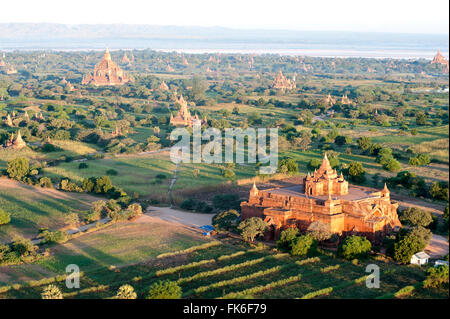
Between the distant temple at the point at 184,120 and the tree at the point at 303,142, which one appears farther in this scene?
the distant temple at the point at 184,120

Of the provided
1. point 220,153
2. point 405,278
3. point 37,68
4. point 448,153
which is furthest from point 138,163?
point 37,68

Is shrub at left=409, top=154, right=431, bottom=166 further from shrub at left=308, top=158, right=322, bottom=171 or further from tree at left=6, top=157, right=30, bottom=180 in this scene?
tree at left=6, top=157, right=30, bottom=180

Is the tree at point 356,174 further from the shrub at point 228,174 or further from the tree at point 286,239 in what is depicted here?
the tree at point 286,239

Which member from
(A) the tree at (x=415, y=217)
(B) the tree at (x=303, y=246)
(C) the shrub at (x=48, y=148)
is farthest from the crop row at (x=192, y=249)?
(C) the shrub at (x=48, y=148)

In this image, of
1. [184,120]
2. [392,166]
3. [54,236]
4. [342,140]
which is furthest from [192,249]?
[184,120]
